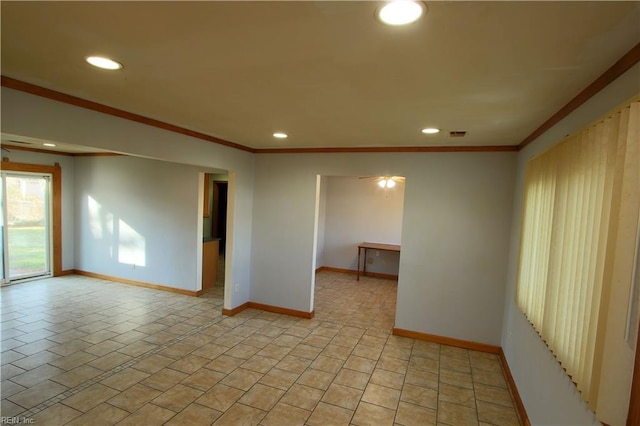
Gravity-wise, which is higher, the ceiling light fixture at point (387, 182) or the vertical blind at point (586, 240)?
the ceiling light fixture at point (387, 182)

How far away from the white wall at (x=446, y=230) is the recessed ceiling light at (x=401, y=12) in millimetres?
2981

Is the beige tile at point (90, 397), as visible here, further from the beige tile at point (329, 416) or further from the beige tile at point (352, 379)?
the beige tile at point (352, 379)

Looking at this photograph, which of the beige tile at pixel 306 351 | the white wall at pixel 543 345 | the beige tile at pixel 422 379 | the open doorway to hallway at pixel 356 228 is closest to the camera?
the white wall at pixel 543 345

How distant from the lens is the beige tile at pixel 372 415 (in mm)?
2541

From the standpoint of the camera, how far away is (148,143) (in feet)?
10.1

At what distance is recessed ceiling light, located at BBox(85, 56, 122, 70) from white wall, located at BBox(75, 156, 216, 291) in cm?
352

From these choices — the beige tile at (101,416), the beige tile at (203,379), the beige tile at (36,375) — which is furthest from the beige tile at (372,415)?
the beige tile at (36,375)

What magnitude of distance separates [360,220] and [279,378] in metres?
4.93

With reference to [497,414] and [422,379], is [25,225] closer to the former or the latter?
[422,379]

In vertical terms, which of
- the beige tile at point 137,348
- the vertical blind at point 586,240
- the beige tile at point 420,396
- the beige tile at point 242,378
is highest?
the vertical blind at point 586,240

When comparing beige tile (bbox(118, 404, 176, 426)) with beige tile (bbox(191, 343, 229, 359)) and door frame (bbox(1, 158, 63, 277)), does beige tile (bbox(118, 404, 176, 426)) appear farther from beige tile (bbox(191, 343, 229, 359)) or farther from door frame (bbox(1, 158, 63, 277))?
door frame (bbox(1, 158, 63, 277))

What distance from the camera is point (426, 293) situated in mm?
4066

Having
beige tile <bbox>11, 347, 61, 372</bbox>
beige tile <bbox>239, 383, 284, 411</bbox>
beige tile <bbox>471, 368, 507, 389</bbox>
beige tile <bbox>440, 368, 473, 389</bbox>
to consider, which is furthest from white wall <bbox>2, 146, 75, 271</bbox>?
beige tile <bbox>471, 368, 507, 389</bbox>

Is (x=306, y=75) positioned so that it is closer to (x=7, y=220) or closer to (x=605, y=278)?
(x=605, y=278)
